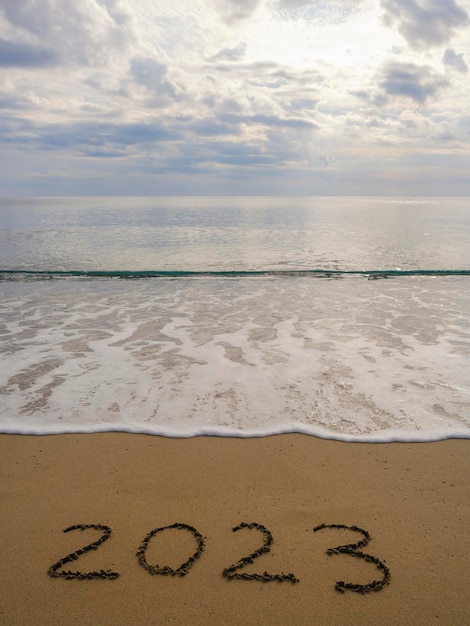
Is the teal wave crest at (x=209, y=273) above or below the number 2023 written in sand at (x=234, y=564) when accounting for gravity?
above

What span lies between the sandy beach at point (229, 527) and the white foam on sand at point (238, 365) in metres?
0.39

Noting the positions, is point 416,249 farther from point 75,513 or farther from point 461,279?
point 75,513

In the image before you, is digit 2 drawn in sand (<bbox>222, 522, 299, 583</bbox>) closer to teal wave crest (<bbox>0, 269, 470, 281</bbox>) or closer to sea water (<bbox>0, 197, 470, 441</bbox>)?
sea water (<bbox>0, 197, 470, 441</bbox>)

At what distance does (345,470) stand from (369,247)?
22.4 m

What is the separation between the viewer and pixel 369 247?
25.0 meters

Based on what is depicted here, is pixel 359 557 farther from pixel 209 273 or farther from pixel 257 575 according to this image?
pixel 209 273

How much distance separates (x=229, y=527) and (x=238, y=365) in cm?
362

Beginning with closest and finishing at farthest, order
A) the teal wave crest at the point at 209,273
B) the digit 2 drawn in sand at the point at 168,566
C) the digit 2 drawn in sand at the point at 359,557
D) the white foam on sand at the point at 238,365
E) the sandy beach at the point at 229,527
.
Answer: the sandy beach at the point at 229,527, the digit 2 drawn in sand at the point at 359,557, the digit 2 drawn in sand at the point at 168,566, the white foam on sand at the point at 238,365, the teal wave crest at the point at 209,273

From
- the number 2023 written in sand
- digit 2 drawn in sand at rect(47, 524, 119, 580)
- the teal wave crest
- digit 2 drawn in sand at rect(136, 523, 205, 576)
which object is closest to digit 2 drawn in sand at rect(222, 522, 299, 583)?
the number 2023 written in sand

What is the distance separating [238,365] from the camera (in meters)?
6.94

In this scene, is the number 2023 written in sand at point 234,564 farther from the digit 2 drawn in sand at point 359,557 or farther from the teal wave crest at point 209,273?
the teal wave crest at point 209,273

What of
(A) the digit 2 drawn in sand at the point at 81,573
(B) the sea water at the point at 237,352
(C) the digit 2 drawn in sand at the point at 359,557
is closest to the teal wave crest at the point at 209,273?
(B) the sea water at the point at 237,352

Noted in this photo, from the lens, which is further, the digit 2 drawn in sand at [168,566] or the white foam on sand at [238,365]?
the white foam on sand at [238,365]

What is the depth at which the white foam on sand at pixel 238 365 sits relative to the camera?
5.10 meters
